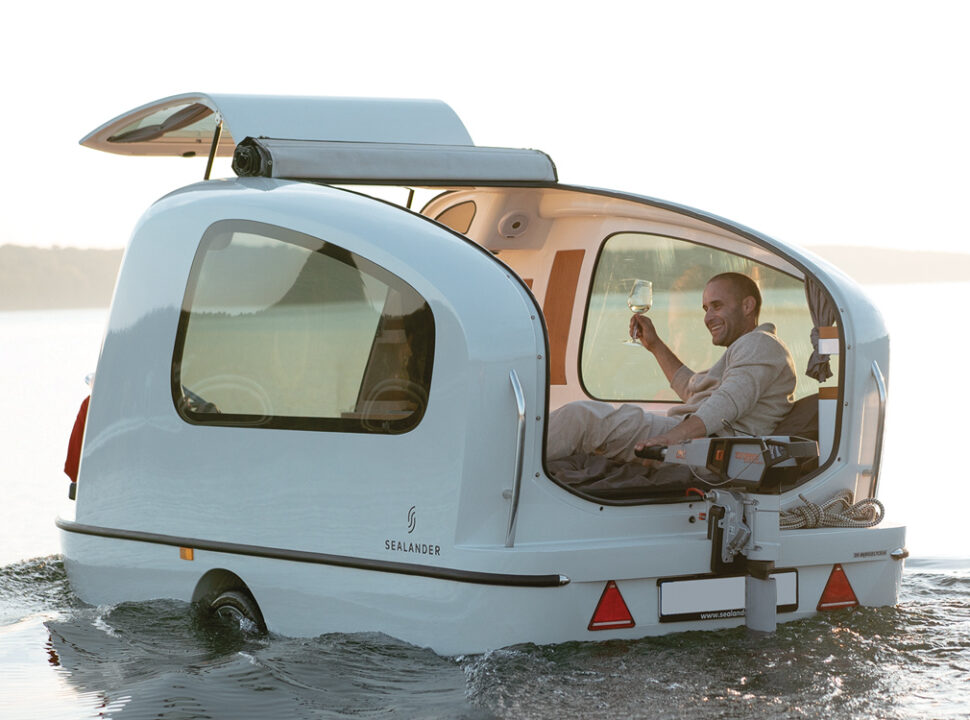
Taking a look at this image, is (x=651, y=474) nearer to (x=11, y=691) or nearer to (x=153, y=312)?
(x=153, y=312)

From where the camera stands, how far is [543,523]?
4910mm

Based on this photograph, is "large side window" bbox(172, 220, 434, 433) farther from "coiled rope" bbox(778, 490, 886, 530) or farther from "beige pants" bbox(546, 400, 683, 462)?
"coiled rope" bbox(778, 490, 886, 530)

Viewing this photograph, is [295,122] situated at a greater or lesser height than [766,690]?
greater

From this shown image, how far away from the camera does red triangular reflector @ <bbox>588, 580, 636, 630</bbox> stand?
4891 mm

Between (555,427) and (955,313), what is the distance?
150 ft

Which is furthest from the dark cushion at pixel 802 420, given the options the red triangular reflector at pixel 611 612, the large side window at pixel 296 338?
the large side window at pixel 296 338

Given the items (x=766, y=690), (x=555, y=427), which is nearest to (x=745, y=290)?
(x=555, y=427)

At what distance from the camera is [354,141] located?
6156mm

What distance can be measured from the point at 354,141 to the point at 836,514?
106 inches

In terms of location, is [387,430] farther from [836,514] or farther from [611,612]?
[836,514]

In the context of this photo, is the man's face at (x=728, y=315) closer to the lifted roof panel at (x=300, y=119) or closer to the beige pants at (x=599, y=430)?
the beige pants at (x=599, y=430)

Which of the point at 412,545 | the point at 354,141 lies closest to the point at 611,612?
the point at 412,545

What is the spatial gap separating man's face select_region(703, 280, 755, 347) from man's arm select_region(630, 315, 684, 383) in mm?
722

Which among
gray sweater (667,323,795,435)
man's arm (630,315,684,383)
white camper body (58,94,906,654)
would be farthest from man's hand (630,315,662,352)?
gray sweater (667,323,795,435)
